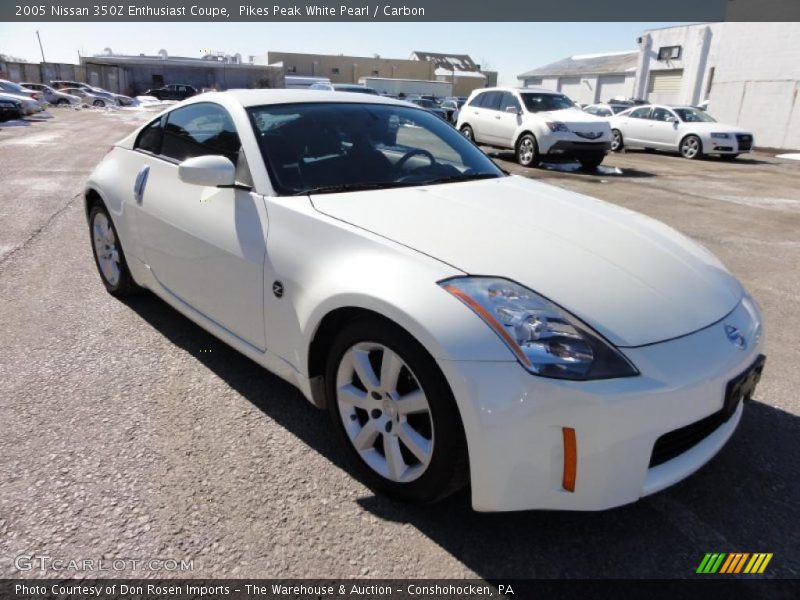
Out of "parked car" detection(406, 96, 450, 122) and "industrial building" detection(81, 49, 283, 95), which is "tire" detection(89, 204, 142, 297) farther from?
"industrial building" detection(81, 49, 283, 95)

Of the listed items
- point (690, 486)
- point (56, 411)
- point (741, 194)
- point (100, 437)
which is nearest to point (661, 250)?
point (690, 486)

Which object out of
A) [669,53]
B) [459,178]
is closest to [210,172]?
[459,178]

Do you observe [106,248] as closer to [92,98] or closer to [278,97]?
[278,97]

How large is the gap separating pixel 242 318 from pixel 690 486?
205 centimetres

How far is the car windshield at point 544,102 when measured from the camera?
13.4m

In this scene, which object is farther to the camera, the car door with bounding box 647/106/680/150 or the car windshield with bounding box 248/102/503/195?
the car door with bounding box 647/106/680/150

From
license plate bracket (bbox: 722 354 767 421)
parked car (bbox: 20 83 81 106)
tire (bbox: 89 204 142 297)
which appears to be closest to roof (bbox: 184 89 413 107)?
tire (bbox: 89 204 142 297)

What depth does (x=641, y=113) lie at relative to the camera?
17.9m

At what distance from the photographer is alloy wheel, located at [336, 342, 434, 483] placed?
2076 mm

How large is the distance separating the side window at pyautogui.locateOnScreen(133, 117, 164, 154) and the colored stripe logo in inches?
139

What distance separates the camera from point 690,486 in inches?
93.4

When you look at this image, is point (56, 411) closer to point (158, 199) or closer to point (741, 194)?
point (158, 199)

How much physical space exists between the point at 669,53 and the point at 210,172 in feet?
135

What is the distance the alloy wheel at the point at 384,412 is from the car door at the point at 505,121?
12.1 m
